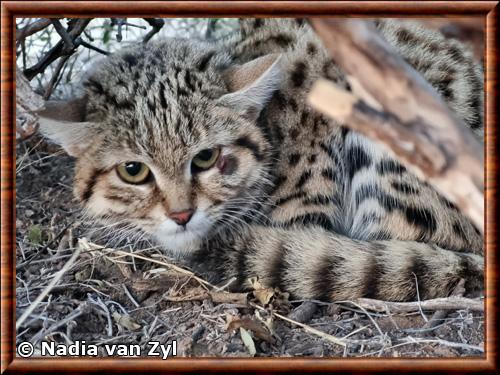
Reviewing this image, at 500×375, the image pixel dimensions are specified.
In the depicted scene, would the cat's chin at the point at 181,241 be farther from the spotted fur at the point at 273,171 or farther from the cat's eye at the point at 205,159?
the cat's eye at the point at 205,159

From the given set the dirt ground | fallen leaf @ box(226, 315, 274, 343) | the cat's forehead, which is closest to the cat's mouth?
the dirt ground

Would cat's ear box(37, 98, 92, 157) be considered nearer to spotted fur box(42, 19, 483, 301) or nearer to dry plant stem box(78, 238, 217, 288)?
spotted fur box(42, 19, 483, 301)

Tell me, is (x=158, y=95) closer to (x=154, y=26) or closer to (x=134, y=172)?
(x=134, y=172)

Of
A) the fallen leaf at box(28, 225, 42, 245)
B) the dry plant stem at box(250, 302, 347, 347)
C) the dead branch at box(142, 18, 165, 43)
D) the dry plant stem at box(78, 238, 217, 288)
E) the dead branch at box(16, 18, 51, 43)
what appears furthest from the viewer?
the dead branch at box(142, 18, 165, 43)

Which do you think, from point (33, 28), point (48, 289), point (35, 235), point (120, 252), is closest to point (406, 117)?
point (48, 289)

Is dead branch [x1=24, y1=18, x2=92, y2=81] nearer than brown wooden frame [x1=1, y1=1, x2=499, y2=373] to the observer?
No

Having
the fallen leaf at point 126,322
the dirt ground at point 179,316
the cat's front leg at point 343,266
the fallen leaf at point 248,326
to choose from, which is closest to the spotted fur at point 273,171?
the cat's front leg at point 343,266
